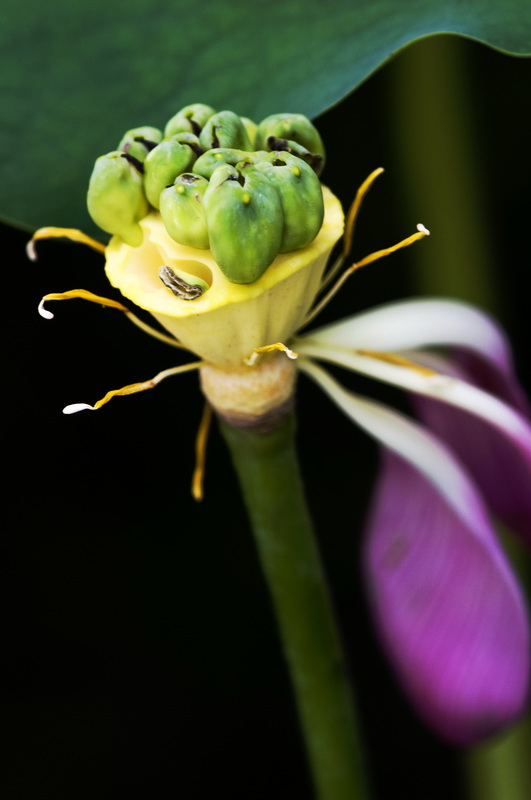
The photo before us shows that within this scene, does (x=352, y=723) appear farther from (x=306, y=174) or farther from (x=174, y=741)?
(x=174, y=741)

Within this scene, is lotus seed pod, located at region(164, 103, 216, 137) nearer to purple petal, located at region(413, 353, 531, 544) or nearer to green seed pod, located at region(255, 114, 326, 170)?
green seed pod, located at region(255, 114, 326, 170)

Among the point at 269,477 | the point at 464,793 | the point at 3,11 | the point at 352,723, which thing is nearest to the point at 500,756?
the point at 464,793

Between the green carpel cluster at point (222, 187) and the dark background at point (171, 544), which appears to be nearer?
the green carpel cluster at point (222, 187)

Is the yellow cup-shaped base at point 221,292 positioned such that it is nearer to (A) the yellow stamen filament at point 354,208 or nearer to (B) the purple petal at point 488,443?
(A) the yellow stamen filament at point 354,208

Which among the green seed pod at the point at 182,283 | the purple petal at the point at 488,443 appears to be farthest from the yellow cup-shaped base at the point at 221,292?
the purple petal at the point at 488,443

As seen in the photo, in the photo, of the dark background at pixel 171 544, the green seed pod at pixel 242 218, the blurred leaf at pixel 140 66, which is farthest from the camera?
the dark background at pixel 171 544

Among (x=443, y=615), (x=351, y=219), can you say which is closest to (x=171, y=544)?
(x=443, y=615)
